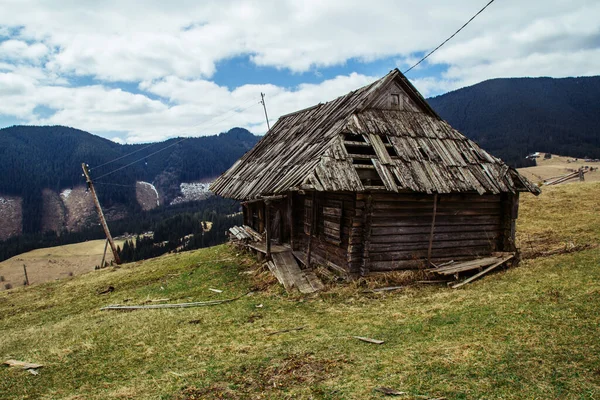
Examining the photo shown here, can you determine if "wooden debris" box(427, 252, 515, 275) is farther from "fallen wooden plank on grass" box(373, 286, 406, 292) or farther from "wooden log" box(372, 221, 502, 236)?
"fallen wooden plank on grass" box(373, 286, 406, 292)

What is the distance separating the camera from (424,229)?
11602 millimetres

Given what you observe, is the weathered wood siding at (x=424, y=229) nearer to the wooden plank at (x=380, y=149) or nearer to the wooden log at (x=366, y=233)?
the wooden log at (x=366, y=233)

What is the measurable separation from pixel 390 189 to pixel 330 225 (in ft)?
8.06

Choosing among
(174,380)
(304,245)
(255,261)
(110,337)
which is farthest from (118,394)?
(255,261)

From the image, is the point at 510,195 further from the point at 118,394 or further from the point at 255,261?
the point at 118,394

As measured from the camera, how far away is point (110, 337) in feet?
29.2

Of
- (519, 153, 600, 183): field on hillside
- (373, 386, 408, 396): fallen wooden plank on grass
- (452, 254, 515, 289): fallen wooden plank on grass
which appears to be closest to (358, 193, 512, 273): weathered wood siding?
(452, 254, 515, 289): fallen wooden plank on grass

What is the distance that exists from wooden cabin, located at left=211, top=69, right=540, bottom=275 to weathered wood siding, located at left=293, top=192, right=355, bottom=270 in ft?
0.11

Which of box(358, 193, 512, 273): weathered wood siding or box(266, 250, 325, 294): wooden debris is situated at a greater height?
box(358, 193, 512, 273): weathered wood siding

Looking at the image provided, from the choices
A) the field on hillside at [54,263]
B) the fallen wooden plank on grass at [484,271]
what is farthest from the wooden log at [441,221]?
the field on hillside at [54,263]

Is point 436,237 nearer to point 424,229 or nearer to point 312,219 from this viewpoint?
point 424,229

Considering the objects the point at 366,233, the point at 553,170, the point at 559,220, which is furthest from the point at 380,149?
the point at 553,170

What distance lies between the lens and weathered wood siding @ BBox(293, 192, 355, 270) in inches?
440

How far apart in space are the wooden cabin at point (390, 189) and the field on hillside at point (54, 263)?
53.9m
